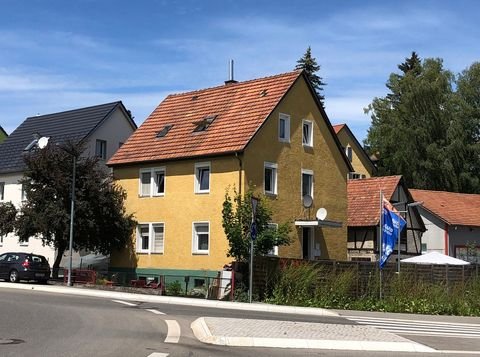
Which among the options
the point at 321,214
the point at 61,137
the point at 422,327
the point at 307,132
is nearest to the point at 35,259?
the point at 321,214

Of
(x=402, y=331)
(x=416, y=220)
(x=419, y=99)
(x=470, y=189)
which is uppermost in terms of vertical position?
(x=419, y=99)

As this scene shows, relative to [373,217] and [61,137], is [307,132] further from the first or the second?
[61,137]

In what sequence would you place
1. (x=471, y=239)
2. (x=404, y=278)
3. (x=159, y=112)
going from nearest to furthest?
(x=404, y=278) → (x=159, y=112) → (x=471, y=239)

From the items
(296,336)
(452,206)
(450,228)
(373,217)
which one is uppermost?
(452,206)

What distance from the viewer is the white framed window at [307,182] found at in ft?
117

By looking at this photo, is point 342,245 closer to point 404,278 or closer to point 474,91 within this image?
point 404,278

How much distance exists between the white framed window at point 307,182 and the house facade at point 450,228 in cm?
1587

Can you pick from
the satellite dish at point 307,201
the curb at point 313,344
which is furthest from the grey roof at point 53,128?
the curb at point 313,344

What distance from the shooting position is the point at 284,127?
3512 cm

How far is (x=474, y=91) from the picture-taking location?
60.5m

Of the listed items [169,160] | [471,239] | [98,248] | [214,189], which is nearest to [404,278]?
[214,189]

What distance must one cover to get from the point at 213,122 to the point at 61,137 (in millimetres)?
16075

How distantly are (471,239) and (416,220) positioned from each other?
6507mm

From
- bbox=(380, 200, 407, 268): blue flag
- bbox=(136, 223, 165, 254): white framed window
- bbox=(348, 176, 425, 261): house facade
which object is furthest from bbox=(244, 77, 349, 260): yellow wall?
bbox=(380, 200, 407, 268): blue flag
